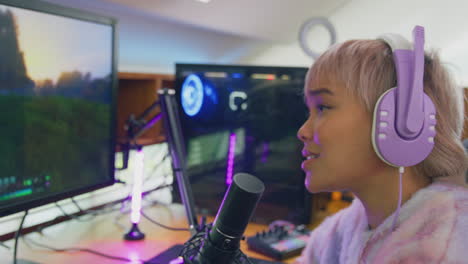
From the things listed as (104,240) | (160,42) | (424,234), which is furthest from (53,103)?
(160,42)

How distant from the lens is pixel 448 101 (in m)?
0.73

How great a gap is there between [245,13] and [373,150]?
1.09m

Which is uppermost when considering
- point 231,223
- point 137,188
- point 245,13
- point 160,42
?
point 245,13

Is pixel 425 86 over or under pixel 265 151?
over

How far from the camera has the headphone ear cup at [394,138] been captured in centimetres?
67

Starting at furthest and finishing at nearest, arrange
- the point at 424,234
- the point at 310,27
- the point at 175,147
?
the point at 310,27 < the point at 175,147 < the point at 424,234

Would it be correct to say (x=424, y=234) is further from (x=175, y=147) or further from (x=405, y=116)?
(x=175, y=147)

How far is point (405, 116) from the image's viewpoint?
0.67m

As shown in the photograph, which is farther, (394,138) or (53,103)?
(53,103)

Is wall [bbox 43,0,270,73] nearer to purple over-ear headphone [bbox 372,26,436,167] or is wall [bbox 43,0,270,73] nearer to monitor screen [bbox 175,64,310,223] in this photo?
monitor screen [bbox 175,64,310,223]

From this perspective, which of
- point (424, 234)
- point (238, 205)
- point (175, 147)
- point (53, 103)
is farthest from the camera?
point (175, 147)

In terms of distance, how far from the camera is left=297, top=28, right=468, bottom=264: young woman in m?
0.71

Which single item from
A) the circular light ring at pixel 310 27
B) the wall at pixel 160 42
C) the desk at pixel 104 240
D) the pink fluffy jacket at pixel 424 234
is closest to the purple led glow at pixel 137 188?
the desk at pixel 104 240

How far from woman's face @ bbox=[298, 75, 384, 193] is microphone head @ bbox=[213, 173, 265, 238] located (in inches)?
8.6
